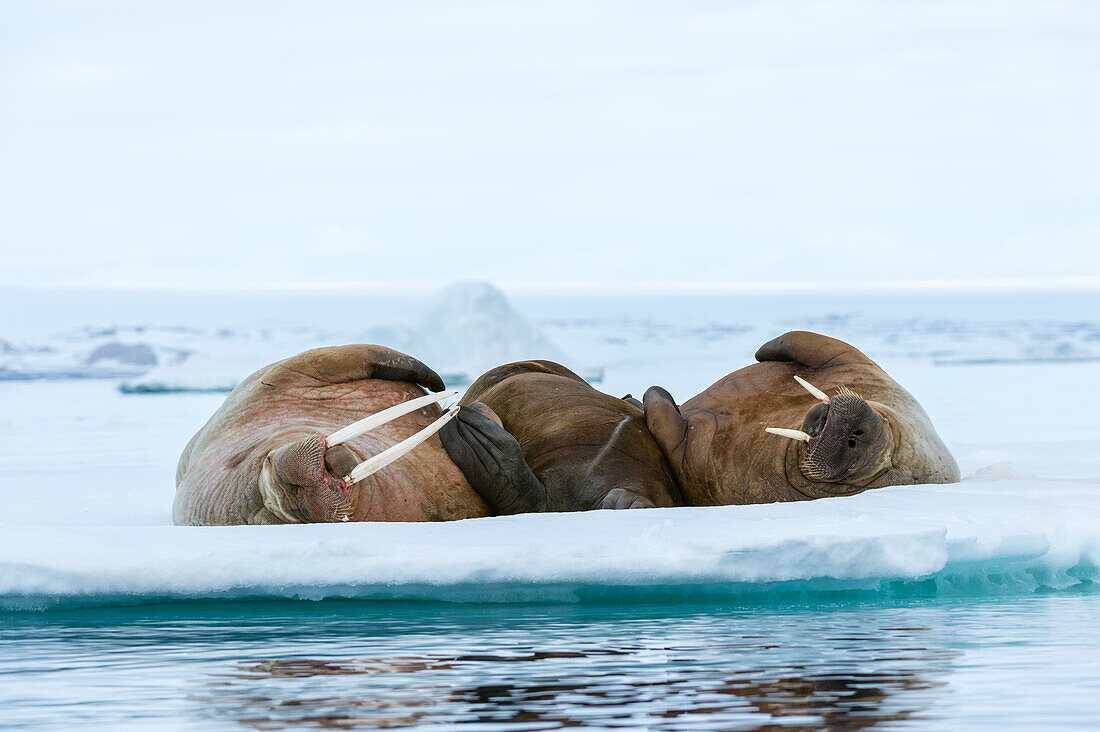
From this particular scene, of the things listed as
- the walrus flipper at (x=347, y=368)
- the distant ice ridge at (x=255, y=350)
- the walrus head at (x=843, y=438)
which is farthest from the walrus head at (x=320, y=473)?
the distant ice ridge at (x=255, y=350)

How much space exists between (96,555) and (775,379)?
3481 mm

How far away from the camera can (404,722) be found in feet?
10.2

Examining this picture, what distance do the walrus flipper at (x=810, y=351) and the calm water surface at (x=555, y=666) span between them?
227 cm

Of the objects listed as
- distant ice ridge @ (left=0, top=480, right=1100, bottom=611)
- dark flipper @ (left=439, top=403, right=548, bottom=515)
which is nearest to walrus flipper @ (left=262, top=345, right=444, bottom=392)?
dark flipper @ (left=439, top=403, right=548, bottom=515)

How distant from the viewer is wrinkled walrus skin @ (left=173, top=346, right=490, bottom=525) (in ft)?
15.7

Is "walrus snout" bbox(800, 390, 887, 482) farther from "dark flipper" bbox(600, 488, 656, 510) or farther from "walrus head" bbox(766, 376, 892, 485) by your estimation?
"dark flipper" bbox(600, 488, 656, 510)

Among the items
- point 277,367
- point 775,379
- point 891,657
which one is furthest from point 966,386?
point 891,657

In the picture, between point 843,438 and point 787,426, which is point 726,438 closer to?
point 787,426

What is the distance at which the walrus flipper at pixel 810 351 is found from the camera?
684cm

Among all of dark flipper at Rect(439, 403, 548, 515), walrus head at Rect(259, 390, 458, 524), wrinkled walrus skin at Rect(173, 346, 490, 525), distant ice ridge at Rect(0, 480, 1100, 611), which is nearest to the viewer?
distant ice ridge at Rect(0, 480, 1100, 611)

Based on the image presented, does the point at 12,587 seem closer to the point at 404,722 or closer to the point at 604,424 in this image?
the point at 404,722

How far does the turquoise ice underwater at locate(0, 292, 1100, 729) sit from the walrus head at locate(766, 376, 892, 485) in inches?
8.9

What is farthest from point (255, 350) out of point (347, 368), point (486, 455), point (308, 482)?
point (308, 482)

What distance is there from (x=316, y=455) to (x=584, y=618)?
103 centimetres
